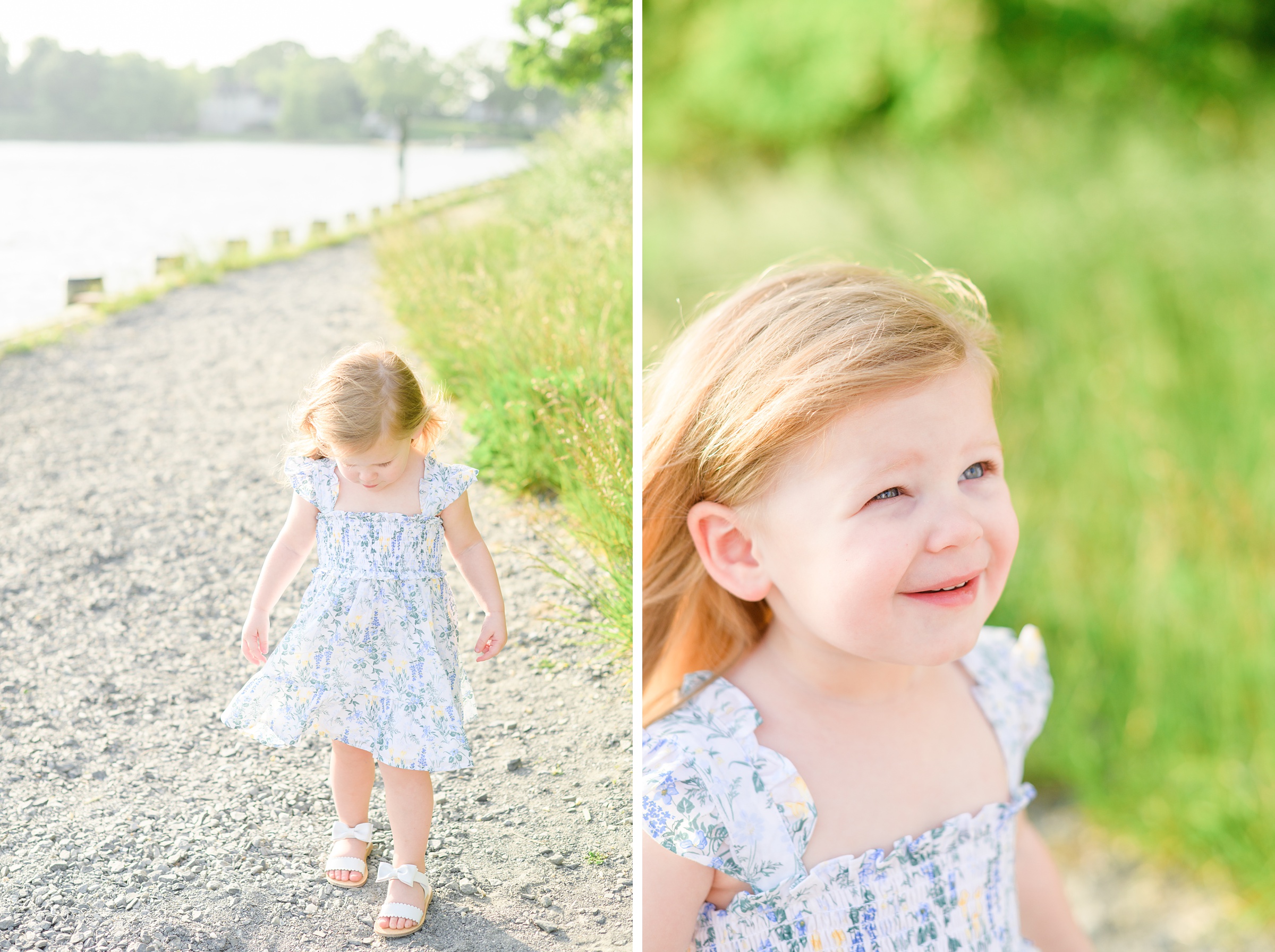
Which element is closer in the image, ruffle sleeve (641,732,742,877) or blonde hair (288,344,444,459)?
ruffle sleeve (641,732,742,877)

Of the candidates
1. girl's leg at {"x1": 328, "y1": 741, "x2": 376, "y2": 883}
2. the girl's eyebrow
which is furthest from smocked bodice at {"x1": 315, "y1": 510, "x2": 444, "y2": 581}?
the girl's eyebrow

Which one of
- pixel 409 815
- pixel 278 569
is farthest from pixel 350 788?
pixel 278 569

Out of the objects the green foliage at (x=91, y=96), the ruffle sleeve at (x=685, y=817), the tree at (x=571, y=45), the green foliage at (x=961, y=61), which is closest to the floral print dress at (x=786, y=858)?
the ruffle sleeve at (x=685, y=817)

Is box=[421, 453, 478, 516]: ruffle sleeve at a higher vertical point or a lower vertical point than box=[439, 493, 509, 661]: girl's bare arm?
higher

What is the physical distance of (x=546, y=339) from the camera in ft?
6.49

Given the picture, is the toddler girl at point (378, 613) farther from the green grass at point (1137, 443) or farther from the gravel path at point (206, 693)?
the green grass at point (1137, 443)

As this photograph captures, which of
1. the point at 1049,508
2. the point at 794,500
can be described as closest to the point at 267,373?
the point at 794,500

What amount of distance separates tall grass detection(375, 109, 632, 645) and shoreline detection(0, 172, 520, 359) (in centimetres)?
3

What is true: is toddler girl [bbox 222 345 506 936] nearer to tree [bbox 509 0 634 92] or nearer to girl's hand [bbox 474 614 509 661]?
girl's hand [bbox 474 614 509 661]

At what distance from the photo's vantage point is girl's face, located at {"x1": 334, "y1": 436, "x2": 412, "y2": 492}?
59.9 inches

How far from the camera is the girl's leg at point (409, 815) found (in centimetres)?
159

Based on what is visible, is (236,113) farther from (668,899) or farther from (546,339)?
(668,899)

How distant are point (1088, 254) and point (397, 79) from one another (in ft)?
6.52

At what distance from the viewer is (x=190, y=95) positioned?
1947 mm
